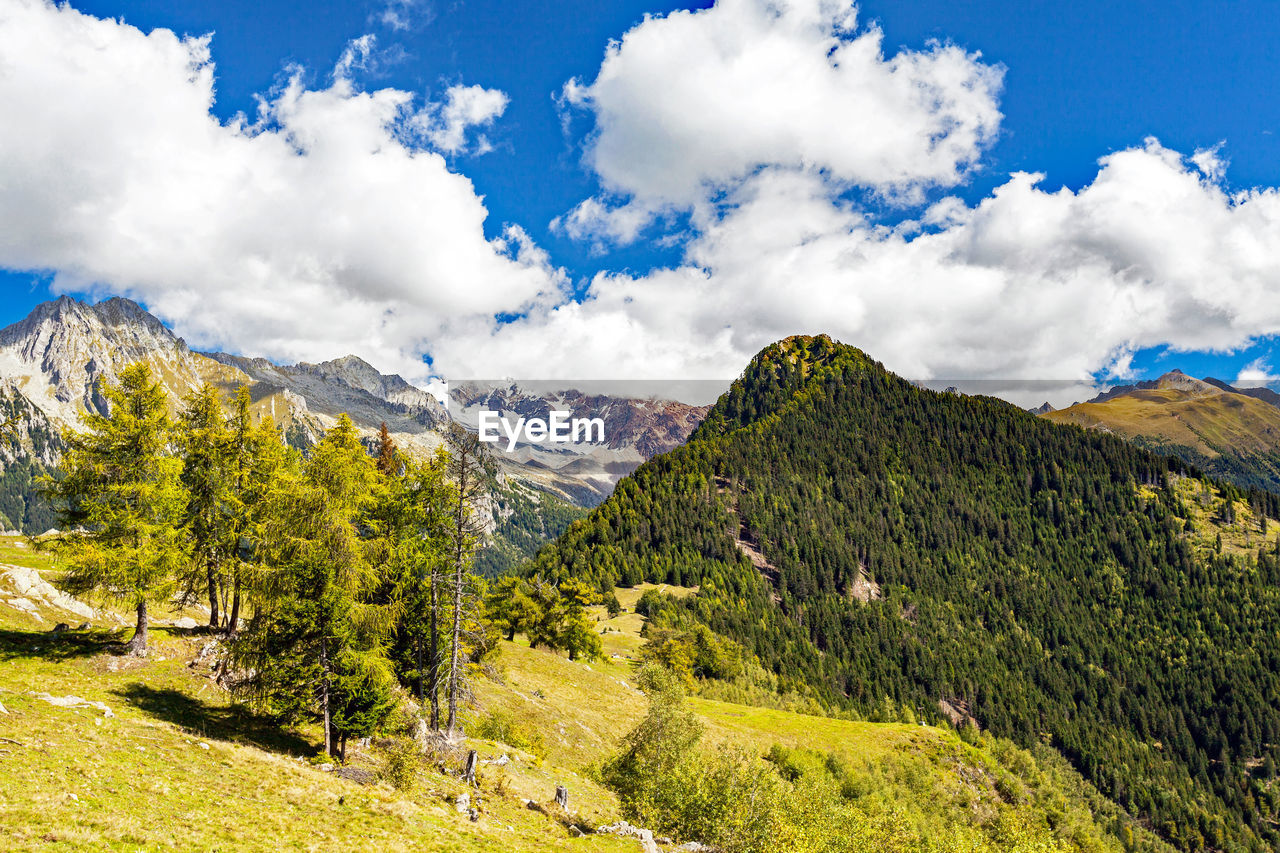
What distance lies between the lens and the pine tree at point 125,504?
115ft

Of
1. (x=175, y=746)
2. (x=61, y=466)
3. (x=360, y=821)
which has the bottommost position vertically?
(x=360, y=821)

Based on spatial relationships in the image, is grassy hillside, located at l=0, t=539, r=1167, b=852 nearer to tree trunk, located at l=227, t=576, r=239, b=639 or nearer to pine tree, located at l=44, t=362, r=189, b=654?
tree trunk, located at l=227, t=576, r=239, b=639

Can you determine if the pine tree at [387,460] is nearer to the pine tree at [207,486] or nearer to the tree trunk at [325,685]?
the pine tree at [207,486]

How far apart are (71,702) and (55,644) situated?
1144 cm

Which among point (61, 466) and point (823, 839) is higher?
point (61, 466)

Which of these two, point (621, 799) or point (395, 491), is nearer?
point (395, 491)

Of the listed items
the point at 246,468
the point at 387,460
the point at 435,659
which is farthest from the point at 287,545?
the point at 387,460

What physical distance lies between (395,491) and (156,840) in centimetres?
2419

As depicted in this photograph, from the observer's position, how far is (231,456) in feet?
142

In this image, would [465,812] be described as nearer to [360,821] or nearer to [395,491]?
[360,821]

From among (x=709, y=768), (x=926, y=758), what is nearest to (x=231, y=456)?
(x=709, y=768)

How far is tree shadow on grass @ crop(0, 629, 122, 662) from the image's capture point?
34938mm

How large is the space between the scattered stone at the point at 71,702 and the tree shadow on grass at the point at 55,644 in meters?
7.18

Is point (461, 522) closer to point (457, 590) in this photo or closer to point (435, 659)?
point (457, 590)
